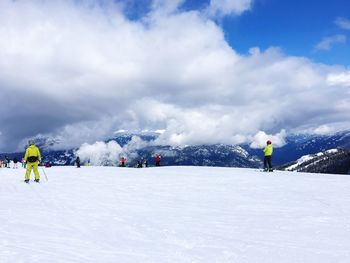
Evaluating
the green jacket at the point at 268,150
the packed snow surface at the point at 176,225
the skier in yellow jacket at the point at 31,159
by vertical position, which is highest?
the green jacket at the point at 268,150

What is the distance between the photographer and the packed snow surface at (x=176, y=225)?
295 inches

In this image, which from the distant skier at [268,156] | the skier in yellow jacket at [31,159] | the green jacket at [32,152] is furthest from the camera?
the distant skier at [268,156]

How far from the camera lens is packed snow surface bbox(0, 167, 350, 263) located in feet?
24.6

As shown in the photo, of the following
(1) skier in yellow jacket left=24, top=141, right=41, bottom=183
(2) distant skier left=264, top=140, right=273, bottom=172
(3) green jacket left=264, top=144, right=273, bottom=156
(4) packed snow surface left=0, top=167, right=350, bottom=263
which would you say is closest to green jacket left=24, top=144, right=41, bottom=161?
(1) skier in yellow jacket left=24, top=141, right=41, bottom=183

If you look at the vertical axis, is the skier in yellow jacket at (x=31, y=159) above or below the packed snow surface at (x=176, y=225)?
above

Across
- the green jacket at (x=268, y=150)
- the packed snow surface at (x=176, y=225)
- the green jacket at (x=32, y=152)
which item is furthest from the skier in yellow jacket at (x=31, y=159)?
the green jacket at (x=268, y=150)

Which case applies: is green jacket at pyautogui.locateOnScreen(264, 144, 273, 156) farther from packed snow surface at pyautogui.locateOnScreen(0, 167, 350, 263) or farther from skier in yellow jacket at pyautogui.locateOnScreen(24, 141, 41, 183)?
skier in yellow jacket at pyautogui.locateOnScreen(24, 141, 41, 183)

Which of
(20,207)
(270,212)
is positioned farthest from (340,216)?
(20,207)

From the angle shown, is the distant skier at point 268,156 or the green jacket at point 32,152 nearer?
the green jacket at point 32,152

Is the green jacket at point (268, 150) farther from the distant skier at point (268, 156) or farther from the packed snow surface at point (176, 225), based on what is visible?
the packed snow surface at point (176, 225)

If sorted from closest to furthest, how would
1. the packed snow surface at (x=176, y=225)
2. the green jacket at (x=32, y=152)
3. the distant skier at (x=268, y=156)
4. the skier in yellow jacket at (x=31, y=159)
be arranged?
1. the packed snow surface at (x=176, y=225)
2. the skier in yellow jacket at (x=31, y=159)
3. the green jacket at (x=32, y=152)
4. the distant skier at (x=268, y=156)

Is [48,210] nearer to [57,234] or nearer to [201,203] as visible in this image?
[57,234]

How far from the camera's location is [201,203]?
567 inches

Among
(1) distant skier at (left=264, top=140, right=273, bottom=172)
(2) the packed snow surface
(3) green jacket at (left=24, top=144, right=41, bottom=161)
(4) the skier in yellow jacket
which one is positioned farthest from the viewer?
(1) distant skier at (left=264, top=140, right=273, bottom=172)
